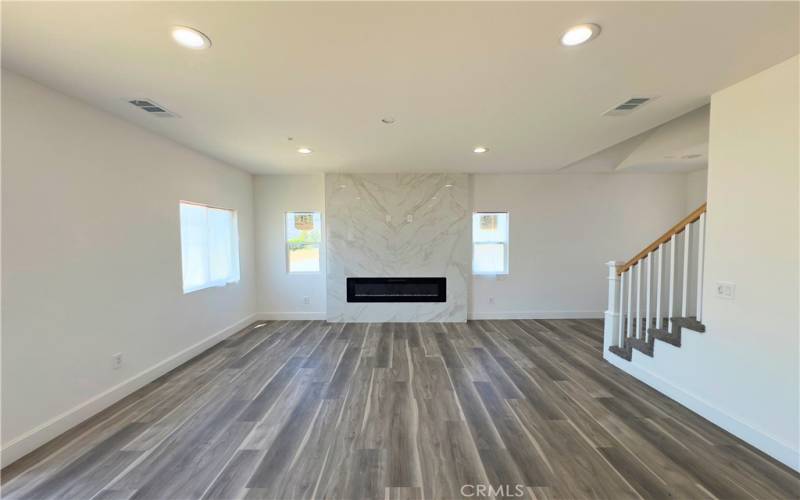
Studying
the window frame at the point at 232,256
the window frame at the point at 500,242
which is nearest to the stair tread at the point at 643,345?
the window frame at the point at 500,242

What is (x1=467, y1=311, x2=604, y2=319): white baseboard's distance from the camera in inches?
212

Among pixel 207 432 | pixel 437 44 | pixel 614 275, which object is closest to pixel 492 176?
pixel 614 275

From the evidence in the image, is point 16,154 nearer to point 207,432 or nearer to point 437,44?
point 207,432

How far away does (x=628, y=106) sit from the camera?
248 centimetres

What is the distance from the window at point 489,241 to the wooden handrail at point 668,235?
6.97 ft

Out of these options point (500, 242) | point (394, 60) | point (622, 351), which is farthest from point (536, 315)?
point (394, 60)

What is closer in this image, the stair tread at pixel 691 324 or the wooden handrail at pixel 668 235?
the stair tread at pixel 691 324

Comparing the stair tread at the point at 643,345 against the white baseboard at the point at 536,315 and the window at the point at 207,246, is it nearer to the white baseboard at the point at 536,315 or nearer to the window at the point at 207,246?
the white baseboard at the point at 536,315

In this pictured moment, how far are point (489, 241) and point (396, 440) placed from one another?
159 inches

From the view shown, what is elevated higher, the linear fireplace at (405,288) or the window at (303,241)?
the window at (303,241)

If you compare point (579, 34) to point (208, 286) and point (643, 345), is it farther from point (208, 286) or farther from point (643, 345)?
point (208, 286)

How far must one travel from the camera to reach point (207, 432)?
2219mm

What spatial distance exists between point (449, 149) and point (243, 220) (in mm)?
3551

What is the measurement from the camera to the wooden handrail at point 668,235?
2497 mm
